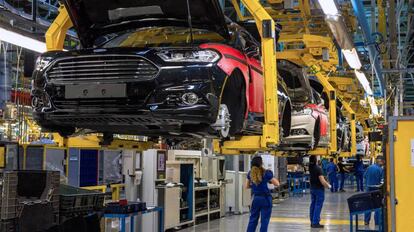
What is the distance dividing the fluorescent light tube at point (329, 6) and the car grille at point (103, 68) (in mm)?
2948

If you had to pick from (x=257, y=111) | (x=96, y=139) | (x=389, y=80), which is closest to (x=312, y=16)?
(x=257, y=111)

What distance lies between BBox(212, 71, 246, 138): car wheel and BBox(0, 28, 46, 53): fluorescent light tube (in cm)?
360

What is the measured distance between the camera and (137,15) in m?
5.02

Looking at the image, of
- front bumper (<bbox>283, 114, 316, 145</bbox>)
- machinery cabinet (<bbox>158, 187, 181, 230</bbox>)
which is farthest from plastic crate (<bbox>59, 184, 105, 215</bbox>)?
machinery cabinet (<bbox>158, 187, 181, 230</bbox>)

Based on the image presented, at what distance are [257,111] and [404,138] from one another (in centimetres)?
155

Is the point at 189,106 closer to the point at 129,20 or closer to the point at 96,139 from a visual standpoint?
the point at 129,20

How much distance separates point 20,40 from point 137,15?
9.63 ft

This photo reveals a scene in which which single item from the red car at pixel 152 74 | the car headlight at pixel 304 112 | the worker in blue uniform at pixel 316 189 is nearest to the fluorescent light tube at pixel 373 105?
the worker in blue uniform at pixel 316 189

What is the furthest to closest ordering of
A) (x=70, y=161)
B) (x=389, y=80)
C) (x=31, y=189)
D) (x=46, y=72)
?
(x=389, y=80) < (x=70, y=161) < (x=31, y=189) < (x=46, y=72)

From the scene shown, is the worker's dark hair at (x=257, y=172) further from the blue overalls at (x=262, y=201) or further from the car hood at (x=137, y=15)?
the car hood at (x=137, y=15)

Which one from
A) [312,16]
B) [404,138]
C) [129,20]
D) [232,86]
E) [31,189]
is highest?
[312,16]

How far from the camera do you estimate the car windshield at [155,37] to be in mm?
5051

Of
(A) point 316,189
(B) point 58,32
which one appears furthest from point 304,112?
(B) point 58,32

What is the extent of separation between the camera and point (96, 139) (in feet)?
18.7
